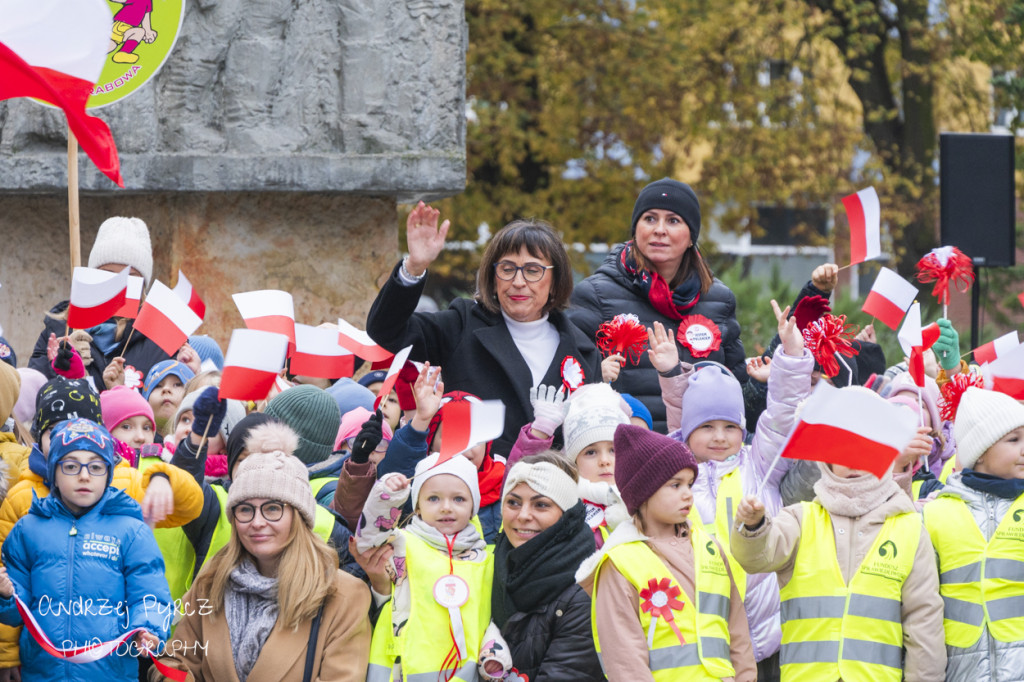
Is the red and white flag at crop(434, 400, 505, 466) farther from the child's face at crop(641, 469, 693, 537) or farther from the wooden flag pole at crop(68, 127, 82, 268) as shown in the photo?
the wooden flag pole at crop(68, 127, 82, 268)

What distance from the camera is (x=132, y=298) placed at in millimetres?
5984


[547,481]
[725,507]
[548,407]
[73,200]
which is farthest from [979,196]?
[73,200]

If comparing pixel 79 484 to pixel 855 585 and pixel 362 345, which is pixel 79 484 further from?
pixel 855 585

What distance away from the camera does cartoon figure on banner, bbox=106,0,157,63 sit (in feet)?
19.9

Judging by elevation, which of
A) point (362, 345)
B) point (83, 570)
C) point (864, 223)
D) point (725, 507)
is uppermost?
point (864, 223)

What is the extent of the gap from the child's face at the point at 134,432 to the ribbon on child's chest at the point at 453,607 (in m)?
1.32

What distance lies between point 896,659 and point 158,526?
224cm

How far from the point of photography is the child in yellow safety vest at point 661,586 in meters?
4.09

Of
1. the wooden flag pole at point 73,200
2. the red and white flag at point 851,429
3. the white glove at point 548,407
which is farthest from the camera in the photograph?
the wooden flag pole at point 73,200

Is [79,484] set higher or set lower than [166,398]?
lower

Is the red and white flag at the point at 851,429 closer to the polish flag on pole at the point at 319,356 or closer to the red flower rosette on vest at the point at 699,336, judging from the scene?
the red flower rosette on vest at the point at 699,336

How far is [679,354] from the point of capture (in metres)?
5.42

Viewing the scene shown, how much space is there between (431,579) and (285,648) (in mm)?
454

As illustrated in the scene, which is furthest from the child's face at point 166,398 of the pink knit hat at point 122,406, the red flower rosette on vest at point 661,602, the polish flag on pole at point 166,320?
the red flower rosette on vest at point 661,602
